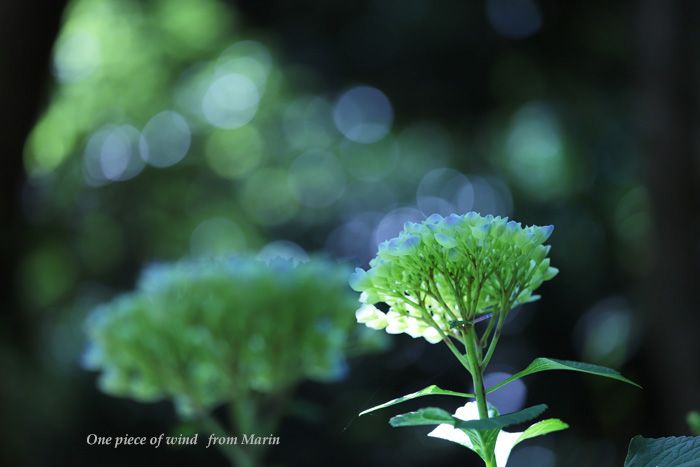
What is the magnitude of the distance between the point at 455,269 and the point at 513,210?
2.48 meters

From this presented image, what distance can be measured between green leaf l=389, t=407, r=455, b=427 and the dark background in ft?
0.49

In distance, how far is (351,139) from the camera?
3.63m

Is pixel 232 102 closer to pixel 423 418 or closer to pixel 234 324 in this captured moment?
pixel 234 324

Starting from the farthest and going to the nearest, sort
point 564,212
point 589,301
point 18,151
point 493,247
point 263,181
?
point 263,181
point 564,212
point 589,301
point 18,151
point 493,247

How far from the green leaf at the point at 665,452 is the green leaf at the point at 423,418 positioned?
8cm

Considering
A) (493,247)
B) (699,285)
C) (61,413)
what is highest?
(493,247)

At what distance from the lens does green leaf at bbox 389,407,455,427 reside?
0.82 ft

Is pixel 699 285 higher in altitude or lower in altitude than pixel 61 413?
higher

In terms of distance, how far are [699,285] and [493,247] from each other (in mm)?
1581

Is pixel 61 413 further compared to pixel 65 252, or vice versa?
pixel 65 252

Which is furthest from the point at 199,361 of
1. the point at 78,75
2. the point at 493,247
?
the point at 78,75

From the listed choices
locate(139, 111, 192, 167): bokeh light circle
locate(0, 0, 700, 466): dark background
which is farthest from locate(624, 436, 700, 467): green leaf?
locate(139, 111, 192, 167): bokeh light circle

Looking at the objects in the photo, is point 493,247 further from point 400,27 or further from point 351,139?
point 351,139

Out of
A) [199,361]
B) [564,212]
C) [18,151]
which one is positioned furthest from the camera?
[564,212]
